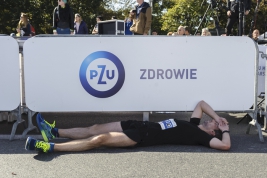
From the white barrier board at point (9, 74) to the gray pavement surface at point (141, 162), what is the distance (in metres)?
0.64

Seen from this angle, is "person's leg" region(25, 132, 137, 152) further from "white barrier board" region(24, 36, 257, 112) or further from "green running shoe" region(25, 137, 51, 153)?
"white barrier board" region(24, 36, 257, 112)

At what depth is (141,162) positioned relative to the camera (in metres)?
4.59

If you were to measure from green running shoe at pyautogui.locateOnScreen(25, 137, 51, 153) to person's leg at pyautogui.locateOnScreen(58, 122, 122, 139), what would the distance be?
24.7 inches

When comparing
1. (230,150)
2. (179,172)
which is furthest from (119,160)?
(230,150)

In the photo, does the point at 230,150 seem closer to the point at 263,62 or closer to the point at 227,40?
the point at 227,40

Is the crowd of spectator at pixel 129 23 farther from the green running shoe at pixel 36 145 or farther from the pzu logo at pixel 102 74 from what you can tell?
the green running shoe at pixel 36 145

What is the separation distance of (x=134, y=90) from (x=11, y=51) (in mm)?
2039

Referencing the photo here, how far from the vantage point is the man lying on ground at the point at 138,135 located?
491cm

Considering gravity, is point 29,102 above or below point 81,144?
above

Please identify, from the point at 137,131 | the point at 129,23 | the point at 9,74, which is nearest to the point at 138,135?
the point at 137,131

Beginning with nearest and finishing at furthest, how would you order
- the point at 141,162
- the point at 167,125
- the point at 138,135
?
the point at 141,162, the point at 138,135, the point at 167,125

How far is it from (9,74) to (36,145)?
168 centimetres

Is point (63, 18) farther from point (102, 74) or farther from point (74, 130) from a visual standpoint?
point (74, 130)

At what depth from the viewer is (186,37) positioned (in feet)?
19.5
